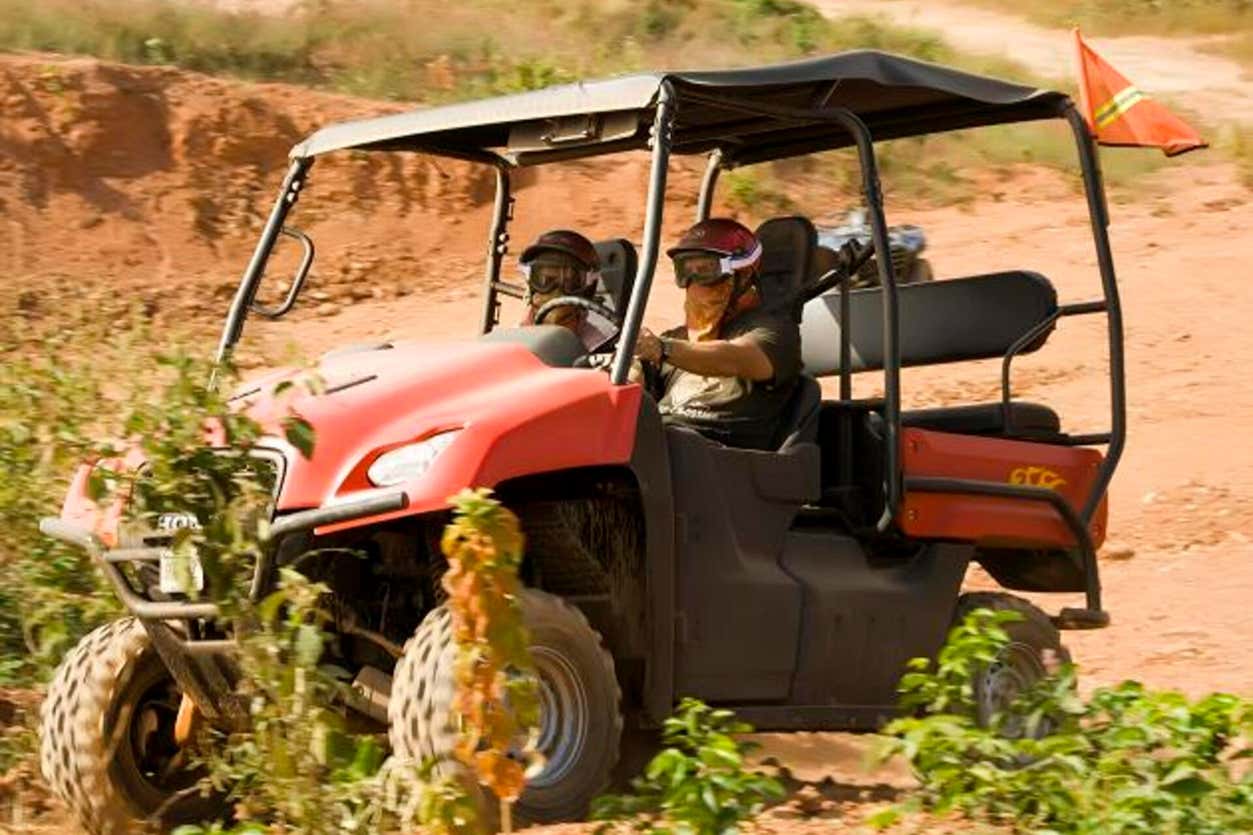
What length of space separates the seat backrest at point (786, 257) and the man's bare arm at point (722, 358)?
0.47 m

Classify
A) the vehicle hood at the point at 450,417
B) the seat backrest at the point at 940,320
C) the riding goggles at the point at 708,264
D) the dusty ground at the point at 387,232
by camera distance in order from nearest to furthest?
the vehicle hood at the point at 450,417 < the riding goggles at the point at 708,264 < the seat backrest at the point at 940,320 < the dusty ground at the point at 387,232

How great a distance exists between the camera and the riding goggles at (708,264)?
7.20m

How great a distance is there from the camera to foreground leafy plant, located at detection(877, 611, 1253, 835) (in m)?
5.47

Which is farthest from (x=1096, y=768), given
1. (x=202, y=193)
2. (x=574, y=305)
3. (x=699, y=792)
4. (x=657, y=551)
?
(x=202, y=193)

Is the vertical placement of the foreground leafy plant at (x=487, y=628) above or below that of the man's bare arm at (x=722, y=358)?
below

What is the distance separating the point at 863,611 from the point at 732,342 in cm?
90

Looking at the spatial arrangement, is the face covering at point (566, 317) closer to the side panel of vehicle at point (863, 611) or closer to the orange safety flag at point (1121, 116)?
the side panel of vehicle at point (863, 611)

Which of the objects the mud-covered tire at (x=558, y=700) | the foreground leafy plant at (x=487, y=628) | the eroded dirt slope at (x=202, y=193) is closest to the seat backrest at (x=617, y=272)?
the mud-covered tire at (x=558, y=700)

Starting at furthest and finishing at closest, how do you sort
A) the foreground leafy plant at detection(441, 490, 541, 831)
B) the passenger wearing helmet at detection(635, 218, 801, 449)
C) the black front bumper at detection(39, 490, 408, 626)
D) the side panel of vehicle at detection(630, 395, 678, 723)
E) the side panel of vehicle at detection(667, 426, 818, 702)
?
the passenger wearing helmet at detection(635, 218, 801, 449)
the side panel of vehicle at detection(667, 426, 818, 702)
the side panel of vehicle at detection(630, 395, 678, 723)
the black front bumper at detection(39, 490, 408, 626)
the foreground leafy plant at detection(441, 490, 541, 831)

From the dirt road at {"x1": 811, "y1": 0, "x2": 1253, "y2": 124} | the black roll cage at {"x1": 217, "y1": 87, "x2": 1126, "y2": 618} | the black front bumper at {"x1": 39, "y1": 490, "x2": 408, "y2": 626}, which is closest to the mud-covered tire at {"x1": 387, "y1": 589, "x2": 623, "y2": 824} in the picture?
the black front bumper at {"x1": 39, "y1": 490, "x2": 408, "y2": 626}

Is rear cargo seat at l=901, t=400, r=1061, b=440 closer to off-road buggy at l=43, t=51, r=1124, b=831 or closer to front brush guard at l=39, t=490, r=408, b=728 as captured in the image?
off-road buggy at l=43, t=51, r=1124, b=831

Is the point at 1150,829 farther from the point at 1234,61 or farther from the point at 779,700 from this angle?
the point at 1234,61

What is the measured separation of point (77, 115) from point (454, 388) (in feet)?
43.9

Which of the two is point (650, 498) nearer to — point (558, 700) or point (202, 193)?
point (558, 700)
